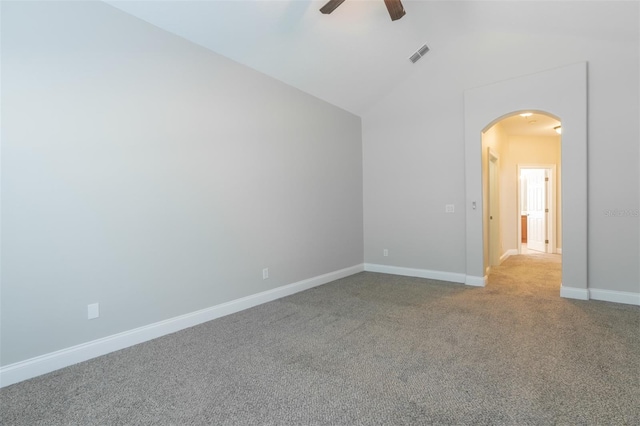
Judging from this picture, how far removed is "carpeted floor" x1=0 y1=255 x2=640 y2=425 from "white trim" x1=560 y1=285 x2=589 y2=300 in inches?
10.1

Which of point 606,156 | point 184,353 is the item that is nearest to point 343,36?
point 606,156

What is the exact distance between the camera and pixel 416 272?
5203 millimetres

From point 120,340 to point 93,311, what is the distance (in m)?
0.34

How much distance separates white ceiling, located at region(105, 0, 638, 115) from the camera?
305cm

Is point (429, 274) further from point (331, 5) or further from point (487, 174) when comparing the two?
point (331, 5)

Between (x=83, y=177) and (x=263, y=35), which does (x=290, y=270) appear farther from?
(x=263, y=35)

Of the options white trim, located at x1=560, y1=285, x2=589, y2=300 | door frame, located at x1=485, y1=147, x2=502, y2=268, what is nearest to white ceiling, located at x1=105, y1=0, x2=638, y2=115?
door frame, located at x1=485, y1=147, x2=502, y2=268

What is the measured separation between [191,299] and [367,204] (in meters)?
3.39

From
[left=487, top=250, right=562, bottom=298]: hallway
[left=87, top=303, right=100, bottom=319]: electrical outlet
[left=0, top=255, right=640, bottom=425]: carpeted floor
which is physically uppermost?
[left=87, top=303, right=100, bottom=319]: electrical outlet

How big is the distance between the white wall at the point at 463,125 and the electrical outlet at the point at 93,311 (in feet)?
13.4

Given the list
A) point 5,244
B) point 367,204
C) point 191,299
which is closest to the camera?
point 5,244

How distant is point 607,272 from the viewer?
3.80 metres

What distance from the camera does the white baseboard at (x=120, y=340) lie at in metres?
2.28

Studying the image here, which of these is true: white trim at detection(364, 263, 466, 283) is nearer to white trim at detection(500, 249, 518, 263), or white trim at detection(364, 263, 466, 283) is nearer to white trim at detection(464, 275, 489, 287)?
white trim at detection(464, 275, 489, 287)
